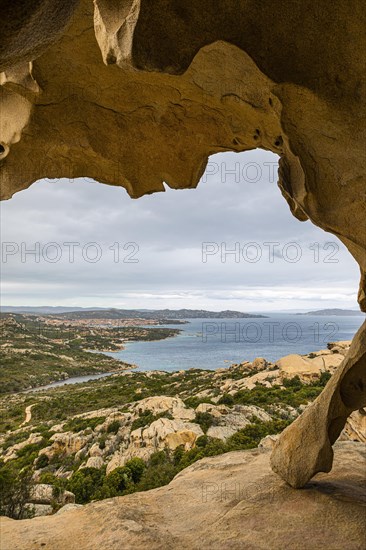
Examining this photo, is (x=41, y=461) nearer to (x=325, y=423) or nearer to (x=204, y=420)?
(x=204, y=420)

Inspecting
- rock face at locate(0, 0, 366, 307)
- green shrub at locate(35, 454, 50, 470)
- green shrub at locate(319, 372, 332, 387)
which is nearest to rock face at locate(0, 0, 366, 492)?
rock face at locate(0, 0, 366, 307)

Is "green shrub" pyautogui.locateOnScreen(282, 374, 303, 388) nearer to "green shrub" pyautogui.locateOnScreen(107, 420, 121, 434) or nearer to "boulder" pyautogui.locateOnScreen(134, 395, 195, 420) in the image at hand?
"boulder" pyautogui.locateOnScreen(134, 395, 195, 420)

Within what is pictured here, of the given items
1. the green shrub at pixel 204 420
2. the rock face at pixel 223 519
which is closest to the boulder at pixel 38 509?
the rock face at pixel 223 519

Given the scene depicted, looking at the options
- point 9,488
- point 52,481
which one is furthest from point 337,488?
point 52,481

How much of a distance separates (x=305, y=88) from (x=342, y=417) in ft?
12.9

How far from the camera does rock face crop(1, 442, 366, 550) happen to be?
10.9 ft

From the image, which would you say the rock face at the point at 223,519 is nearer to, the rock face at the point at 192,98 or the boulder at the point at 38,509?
the rock face at the point at 192,98

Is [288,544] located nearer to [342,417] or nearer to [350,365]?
[342,417]

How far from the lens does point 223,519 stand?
379cm

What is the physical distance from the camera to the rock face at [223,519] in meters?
3.32

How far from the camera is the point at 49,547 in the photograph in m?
3.43

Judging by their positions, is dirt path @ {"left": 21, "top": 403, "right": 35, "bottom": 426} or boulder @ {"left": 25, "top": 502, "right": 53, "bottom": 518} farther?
dirt path @ {"left": 21, "top": 403, "right": 35, "bottom": 426}

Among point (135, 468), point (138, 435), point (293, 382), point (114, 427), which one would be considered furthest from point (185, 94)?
point (293, 382)

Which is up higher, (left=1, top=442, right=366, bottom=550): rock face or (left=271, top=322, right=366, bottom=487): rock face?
(left=271, top=322, right=366, bottom=487): rock face
